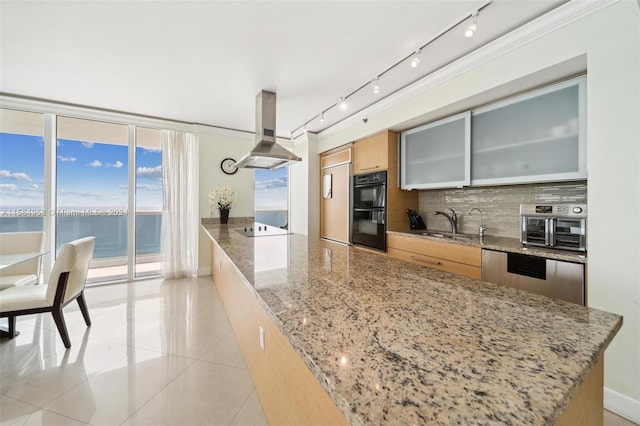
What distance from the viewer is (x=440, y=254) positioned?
7.95ft

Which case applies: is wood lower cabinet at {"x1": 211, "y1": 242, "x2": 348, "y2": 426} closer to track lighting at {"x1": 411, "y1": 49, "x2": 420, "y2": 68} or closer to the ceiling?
the ceiling

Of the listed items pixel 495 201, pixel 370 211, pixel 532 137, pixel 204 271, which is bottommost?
pixel 204 271

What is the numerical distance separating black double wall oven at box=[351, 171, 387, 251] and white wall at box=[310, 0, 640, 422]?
6.01 feet

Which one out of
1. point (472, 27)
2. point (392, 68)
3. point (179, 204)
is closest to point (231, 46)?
point (392, 68)

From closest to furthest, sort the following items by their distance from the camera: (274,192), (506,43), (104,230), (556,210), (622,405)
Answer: (622,405) < (556,210) < (506,43) < (104,230) < (274,192)

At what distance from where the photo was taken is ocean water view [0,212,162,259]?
3.29 meters

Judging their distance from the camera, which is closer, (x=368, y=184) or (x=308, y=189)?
(x=368, y=184)

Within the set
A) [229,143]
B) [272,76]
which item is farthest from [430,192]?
[229,143]

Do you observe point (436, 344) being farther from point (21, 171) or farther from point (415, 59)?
point (21, 171)

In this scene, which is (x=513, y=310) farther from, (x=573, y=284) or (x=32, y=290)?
(x=32, y=290)

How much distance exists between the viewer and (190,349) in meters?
2.09

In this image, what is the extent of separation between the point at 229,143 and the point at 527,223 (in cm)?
428

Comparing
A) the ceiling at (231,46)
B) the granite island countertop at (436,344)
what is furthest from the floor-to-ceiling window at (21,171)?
the granite island countertop at (436,344)

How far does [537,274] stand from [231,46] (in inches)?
117
